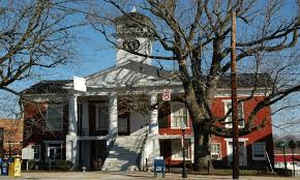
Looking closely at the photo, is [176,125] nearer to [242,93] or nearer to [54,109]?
[242,93]

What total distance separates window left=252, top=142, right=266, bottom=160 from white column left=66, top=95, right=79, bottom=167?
50.6 feet

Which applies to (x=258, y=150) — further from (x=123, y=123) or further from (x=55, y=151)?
(x=55, y=151)

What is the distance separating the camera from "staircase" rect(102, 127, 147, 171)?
105ft

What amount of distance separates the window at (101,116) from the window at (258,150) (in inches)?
541

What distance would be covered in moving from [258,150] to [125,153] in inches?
467

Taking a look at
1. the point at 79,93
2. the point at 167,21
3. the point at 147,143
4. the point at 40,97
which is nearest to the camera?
the point at 167,21

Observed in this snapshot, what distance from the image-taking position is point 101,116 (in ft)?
130

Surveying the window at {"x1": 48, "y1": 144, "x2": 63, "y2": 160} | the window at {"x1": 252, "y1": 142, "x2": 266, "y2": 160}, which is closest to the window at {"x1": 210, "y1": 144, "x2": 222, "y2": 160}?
the window at {"x1": 252, "y1": 142, "x2": 266, "y2": 160}

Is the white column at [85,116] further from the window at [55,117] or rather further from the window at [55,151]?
the window at [55,151]

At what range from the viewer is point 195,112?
87.8 feet

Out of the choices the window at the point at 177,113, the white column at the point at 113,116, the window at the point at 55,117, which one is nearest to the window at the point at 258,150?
the window at the point at 177,113

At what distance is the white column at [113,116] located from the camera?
3478cm

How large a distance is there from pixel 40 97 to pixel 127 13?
52.8ft

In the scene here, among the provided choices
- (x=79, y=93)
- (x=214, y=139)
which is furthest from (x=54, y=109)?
(x=214, y=139)
